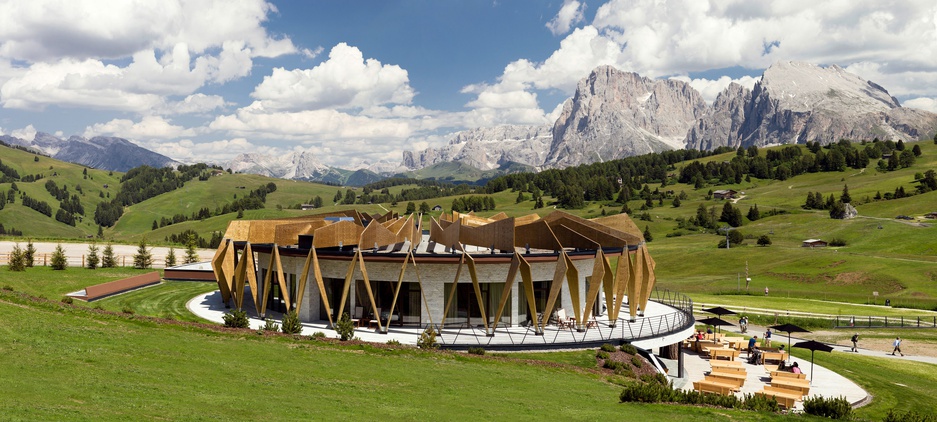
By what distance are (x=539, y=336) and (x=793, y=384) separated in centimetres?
1454

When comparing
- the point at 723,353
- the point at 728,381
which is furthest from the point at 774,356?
the point at 728,381

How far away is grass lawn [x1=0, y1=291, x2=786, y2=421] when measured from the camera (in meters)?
16.2

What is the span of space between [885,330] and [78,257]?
107m

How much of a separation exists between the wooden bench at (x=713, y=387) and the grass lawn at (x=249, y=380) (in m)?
7.71

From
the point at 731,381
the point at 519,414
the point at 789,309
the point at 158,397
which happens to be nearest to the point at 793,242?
the point at 789,309

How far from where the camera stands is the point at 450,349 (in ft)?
115

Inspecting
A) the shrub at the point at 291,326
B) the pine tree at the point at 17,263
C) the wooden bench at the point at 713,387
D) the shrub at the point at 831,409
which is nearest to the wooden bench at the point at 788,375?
the wooden bench at the point at 713,387

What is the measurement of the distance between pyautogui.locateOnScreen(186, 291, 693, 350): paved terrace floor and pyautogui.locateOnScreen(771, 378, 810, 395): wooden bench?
283 inches

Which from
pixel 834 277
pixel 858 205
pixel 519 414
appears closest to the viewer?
pixel 519 414

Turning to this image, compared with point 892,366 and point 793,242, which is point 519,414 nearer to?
point 892,366

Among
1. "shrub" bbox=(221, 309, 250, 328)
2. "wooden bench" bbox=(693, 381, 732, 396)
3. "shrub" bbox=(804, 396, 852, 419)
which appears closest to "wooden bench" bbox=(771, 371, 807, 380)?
"wooden bench" bbox=(693, 381, 732, 396)

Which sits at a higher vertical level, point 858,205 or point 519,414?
point 858,205

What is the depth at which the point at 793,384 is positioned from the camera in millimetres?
33406

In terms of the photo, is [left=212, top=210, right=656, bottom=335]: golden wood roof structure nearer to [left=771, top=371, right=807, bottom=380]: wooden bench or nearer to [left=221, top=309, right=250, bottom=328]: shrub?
[left=221, top=309, right=250, bottom=328]: shrub
